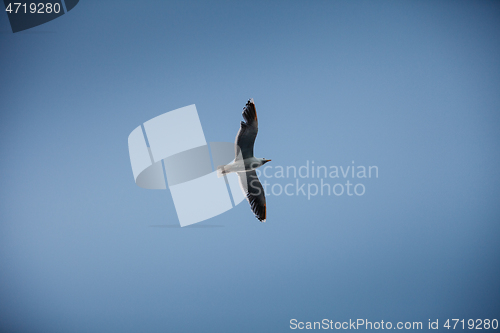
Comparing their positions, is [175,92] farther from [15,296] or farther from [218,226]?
[15,296]

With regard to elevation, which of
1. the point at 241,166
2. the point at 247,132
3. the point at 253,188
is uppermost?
the point at 247,132

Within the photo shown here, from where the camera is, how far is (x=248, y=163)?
1118mm

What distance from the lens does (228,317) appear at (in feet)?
5.19

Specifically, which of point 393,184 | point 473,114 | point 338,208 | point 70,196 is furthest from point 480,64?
point 70,196

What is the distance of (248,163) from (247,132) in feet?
0.46

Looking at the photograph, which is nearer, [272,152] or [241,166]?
[241,166]

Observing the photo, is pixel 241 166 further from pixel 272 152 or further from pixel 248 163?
pixel 272 152

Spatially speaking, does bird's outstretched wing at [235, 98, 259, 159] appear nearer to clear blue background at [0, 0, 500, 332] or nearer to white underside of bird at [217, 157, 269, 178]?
white underside of bird at [217, 157, 269, 178]

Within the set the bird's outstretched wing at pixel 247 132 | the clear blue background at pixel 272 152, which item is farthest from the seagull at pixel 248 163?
the clear blue background at pixel 272 152

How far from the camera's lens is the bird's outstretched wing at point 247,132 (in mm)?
1069

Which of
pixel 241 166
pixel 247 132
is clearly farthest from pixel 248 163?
pixel 247 132

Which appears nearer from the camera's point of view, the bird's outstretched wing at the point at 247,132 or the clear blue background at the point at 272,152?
the bird's outstretched wing at the point at 247,132

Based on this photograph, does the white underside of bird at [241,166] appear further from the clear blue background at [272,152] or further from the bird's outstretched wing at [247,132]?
the clear blue background at [272,152]

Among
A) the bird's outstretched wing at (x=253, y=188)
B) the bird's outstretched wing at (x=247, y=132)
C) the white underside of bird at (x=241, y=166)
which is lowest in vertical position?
the bird's outstretched wing at (x=253, y=188)
